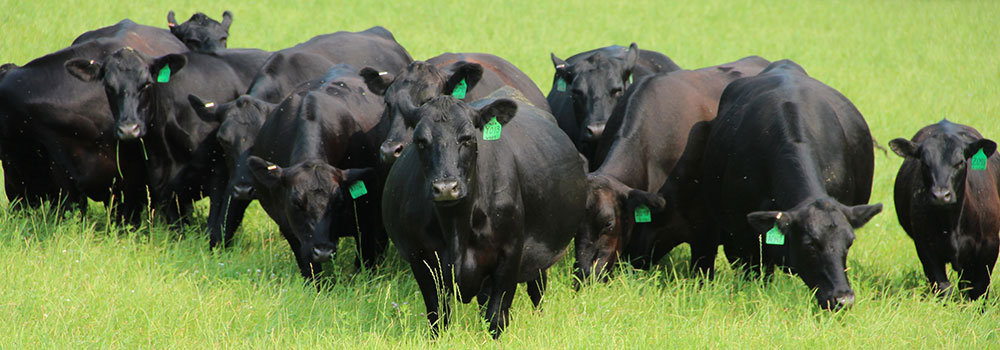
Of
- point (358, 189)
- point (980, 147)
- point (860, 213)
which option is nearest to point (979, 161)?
point (980, 147)

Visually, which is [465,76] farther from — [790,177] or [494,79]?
[790,177]

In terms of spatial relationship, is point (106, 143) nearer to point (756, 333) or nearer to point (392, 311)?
point (392, 311)

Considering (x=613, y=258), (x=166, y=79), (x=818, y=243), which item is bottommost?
(x=613, y=258)

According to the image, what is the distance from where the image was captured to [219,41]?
40.2 feet

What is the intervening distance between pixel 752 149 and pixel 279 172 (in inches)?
132

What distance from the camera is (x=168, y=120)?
8648 mm

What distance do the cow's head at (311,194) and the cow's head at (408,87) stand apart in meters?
0.47

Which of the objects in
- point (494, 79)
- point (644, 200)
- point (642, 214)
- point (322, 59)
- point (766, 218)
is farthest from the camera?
point (322, 59)

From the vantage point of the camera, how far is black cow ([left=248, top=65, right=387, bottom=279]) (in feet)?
22.6

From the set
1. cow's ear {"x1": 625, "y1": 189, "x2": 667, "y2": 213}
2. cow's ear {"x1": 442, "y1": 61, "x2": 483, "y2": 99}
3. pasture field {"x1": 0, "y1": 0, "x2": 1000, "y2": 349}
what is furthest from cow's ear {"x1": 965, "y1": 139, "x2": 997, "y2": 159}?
cow's ear {"x1": 442, "y1": 61, "x2": 483, "y2": 99}

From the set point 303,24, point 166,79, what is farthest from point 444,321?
point 303,24

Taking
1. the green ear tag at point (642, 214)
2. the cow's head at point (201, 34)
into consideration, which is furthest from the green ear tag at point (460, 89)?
the cow's head at point (201, 34)

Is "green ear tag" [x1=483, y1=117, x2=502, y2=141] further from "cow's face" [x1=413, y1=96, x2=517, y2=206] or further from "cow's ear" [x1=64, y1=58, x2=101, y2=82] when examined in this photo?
"cow's ear" [x1=64, y1=58, x2=101, y2=82]

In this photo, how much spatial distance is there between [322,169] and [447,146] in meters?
2.07
